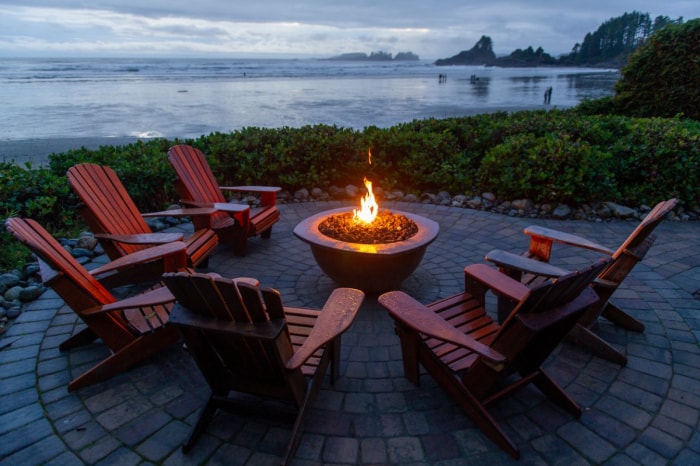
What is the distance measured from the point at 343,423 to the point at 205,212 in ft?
8.51

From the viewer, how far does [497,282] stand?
2.67m

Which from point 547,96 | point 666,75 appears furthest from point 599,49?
point 666,75

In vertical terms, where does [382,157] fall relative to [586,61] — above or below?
below

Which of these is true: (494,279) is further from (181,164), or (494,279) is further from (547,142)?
(547,142)

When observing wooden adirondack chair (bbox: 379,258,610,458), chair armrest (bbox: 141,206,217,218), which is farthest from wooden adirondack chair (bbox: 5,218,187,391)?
wooden adirondack chair (bbox: 379,258,610,458)

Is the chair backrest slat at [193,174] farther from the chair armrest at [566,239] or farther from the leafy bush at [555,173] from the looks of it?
the leafy bush at [555,173]

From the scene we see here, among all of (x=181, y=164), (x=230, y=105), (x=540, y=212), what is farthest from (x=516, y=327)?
(x=230, y=105)

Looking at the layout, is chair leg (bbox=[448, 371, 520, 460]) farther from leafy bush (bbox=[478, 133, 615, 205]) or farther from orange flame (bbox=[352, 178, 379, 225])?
leafy bush (bbox=[478, 133, 615, 205])

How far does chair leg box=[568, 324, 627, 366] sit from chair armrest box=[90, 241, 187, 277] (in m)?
2.87

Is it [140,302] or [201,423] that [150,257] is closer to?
[140,302]

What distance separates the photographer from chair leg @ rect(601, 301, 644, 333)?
10.2 ft

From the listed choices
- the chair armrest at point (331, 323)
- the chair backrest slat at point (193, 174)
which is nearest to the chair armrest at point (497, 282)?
the chair armrest at point (331, 323)

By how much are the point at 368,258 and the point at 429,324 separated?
1.29 meters

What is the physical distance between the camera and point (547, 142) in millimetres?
5996
